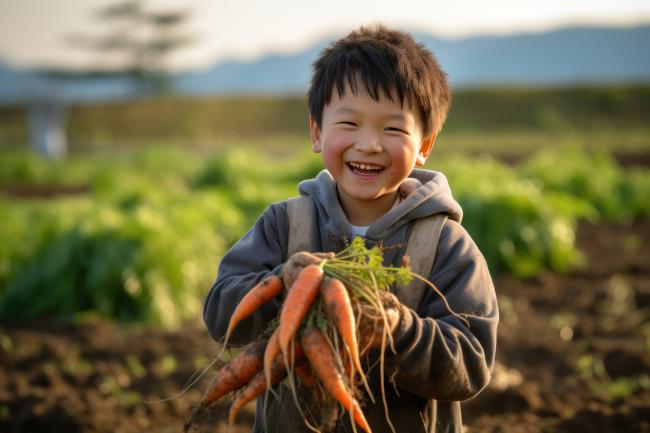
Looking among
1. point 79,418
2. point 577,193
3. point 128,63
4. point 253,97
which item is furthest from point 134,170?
point 128,63

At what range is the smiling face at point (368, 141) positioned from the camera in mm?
2270

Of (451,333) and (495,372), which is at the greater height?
(451,333)

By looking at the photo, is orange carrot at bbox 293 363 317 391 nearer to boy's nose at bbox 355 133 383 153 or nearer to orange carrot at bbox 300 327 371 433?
orange carrot at bbox 300 327 371 433

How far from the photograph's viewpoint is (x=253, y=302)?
7.11 feet

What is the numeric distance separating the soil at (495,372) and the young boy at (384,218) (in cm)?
129

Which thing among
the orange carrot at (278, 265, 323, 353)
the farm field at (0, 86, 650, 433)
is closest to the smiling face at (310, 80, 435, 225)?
the orange carrot at (278, 265, 323, 353)

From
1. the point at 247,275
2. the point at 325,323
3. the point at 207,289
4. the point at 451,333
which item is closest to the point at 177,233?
the point at 207,289

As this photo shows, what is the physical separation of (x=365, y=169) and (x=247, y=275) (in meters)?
0.49

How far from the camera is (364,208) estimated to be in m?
2.46

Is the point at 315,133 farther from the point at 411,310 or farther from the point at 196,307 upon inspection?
the point at 196,307

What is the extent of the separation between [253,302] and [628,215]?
40.2 ft

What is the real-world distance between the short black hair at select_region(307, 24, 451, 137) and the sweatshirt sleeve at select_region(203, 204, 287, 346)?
0.40m

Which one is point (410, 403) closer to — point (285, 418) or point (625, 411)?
point (285, 418)

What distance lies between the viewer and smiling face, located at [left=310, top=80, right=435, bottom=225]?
2270mm
